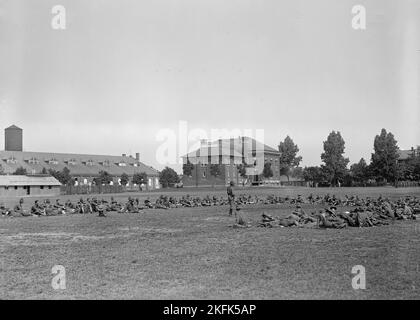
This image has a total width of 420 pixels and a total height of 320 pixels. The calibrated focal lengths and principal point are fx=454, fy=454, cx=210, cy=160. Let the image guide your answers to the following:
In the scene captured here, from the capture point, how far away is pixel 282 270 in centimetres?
905

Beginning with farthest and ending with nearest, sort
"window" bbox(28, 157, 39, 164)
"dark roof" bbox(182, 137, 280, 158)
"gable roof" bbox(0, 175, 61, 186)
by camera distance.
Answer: "dark roof" bbox(182, 137, 280, 158)
"window" bbox(28, 157, 39, 164)
"gable roof" bbox(0, 175, 61, 186)

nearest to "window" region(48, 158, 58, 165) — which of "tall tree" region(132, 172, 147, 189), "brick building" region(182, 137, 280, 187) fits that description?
"tall tree" region(132, 172, 147, 189)

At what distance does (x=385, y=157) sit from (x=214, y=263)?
8250 centimetres

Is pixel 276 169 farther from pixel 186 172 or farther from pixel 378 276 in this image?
pixel 378 276

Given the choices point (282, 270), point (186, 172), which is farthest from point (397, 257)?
point (186, 172)

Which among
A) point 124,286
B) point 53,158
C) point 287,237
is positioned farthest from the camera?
point 53,158

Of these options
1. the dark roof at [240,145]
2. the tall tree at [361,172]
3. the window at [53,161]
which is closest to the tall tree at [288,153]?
the dark roof at [240,145]

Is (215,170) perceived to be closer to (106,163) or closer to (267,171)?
(267,171)

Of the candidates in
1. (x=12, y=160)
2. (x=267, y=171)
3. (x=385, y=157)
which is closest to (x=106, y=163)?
(x=12, y=160)

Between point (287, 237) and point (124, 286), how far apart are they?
24.5ft

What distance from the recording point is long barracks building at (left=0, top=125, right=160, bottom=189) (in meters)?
86.2

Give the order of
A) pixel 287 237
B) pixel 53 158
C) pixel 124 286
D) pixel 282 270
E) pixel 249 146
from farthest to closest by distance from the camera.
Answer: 1. pixel 249 146
2. pixel 53 158
3. pixel 287 237
4. pixel 282 270
5. pixel 124 286

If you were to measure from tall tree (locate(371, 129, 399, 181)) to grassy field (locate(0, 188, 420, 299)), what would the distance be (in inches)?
2910

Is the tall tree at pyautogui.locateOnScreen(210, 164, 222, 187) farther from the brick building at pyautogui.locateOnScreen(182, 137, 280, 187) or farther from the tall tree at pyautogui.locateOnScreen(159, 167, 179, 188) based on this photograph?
the tall tree at pyautogui.locateOnScreen(159, 167, 179, 188)
